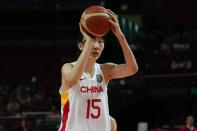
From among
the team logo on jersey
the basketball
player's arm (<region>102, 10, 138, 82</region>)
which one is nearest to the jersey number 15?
the team logo on jersey

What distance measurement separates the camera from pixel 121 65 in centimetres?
342

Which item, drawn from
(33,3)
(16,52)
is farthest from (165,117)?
(16,52)

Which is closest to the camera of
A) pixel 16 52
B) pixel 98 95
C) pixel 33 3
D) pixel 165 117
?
pixel 98 95

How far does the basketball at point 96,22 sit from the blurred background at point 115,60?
7187 millimetres

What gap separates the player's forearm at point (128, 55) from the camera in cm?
324

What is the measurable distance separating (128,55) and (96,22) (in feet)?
1.58

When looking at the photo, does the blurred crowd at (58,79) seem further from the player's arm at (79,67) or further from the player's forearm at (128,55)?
the player's arm at (79,67)

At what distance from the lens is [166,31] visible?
704 inches

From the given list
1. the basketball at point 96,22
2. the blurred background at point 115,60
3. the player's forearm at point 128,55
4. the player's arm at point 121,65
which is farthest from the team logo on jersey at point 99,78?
the blurred background at point 115,60

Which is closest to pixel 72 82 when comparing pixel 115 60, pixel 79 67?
pixel 79 67

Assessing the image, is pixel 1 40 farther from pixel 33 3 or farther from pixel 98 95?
pixel 98 95

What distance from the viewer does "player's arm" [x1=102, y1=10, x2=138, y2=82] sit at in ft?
10.4

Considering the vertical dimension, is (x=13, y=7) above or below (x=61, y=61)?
above

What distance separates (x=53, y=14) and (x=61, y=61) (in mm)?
2206
